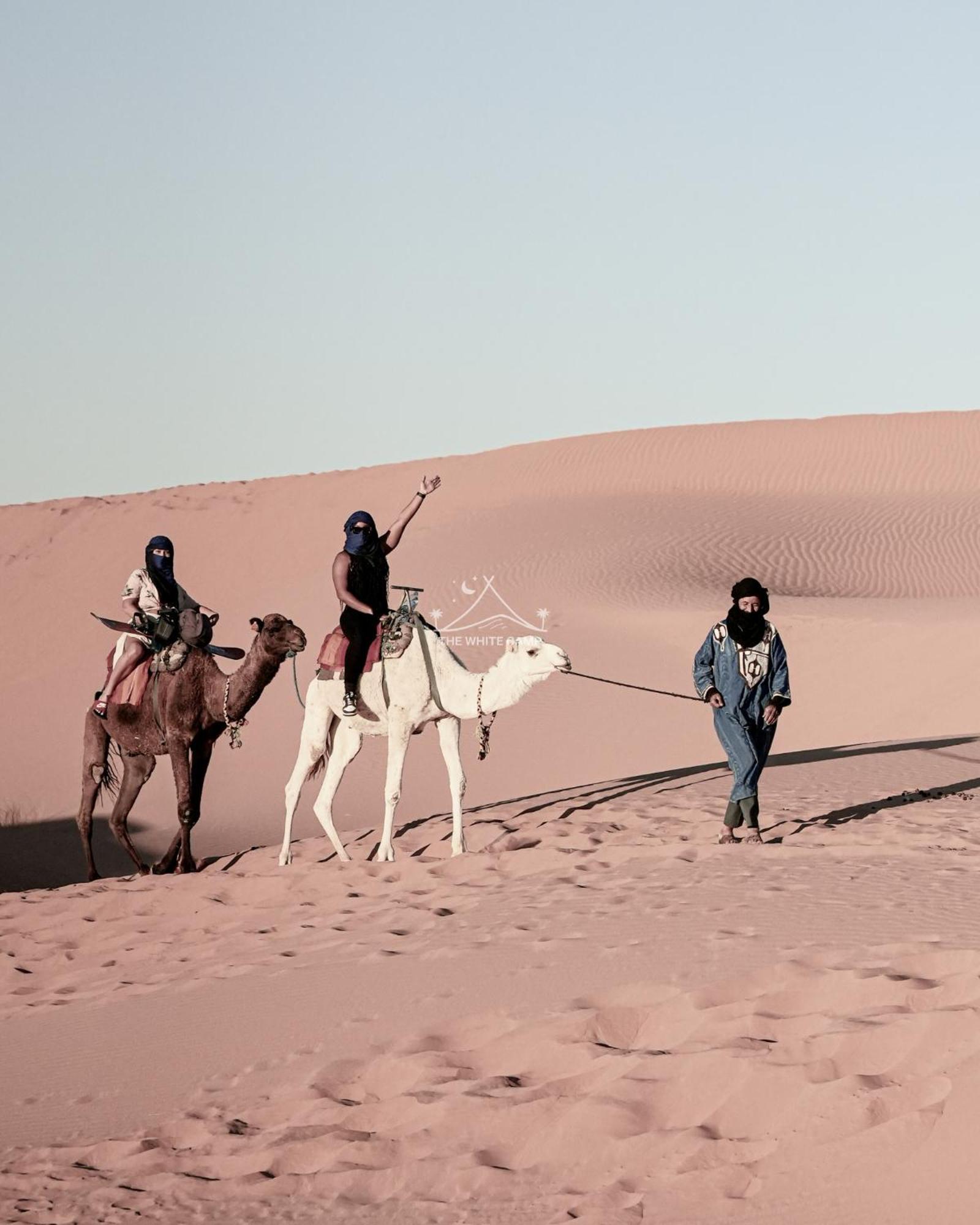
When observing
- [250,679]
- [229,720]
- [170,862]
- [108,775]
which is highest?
[250,679]

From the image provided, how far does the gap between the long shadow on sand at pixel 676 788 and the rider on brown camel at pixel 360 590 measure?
1662 millimetres

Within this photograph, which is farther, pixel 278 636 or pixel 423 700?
pixel 278 636

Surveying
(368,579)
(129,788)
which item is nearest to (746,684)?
(368,579)

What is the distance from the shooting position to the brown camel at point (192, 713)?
1148 centimetres

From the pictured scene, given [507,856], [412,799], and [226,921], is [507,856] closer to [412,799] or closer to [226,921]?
[226,921]

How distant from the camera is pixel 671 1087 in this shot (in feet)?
15.6

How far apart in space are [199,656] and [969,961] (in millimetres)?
7709

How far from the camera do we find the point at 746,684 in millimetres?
9625

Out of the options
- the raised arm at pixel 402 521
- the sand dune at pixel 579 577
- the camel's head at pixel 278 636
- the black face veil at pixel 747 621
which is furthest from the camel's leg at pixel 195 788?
the sand dune at pixel 579 577

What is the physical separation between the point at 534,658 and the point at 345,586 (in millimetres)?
1447

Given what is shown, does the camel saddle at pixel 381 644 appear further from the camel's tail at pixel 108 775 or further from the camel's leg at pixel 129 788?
the camel's tail at pixel 108 775

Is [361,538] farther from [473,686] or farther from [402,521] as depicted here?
[473,686]

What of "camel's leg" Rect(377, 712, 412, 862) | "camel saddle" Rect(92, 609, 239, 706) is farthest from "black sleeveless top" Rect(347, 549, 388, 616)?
"camel saddle" Rect(92, 609, 239, 706)

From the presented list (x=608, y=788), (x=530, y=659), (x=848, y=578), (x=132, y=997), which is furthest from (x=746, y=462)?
(x=132, y=997)
